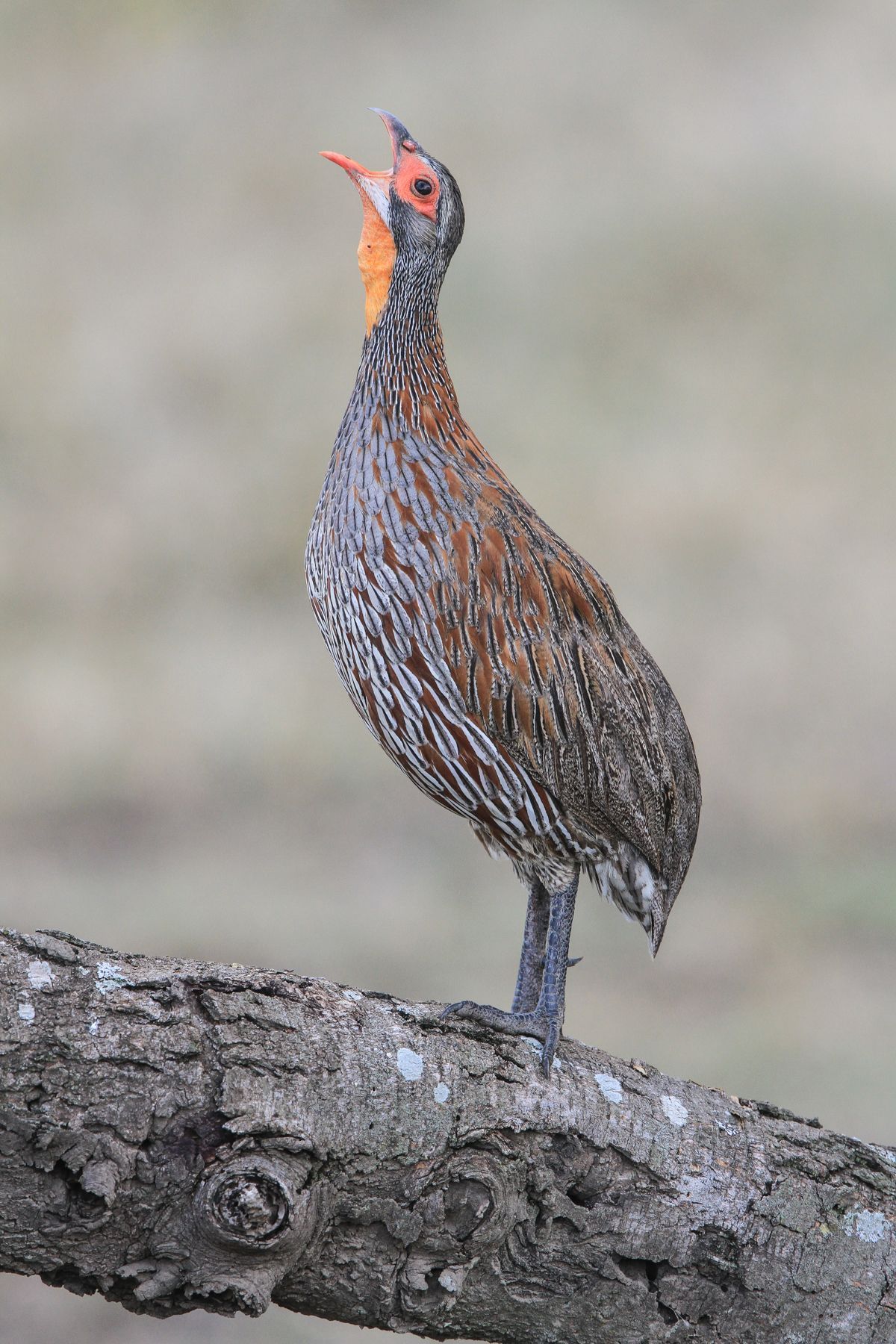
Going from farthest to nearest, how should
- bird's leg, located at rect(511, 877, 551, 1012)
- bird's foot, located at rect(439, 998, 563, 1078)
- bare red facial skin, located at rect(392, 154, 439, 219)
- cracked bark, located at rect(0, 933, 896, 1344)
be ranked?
bird's leg, located at rect(511, 877, 551, 1012), bare red facial skin, located at rect(392, 154, 439, 219), bird's foot, located at rect(439, 998, 563, 1078), cracked bark, located at rect(0, 933, 896, 1344)

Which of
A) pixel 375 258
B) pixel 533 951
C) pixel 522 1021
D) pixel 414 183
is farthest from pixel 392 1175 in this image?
pixel 414 183

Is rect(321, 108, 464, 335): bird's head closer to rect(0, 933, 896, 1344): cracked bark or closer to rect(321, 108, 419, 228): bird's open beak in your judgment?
rect(321, 108, 419, 228): bird's open beak

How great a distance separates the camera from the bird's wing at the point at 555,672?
3064mm

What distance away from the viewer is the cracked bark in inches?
95.0

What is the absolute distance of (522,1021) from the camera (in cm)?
303

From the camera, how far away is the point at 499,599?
10.1 ft

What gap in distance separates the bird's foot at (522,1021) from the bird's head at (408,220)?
1.42 meters

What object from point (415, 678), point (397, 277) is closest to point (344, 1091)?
point (415, 678)

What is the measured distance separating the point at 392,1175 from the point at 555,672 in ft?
3.41

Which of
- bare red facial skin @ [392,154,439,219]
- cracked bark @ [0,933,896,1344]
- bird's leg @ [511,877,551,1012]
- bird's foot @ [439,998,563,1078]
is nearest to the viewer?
cracked bark @ [0,933,896,1344]

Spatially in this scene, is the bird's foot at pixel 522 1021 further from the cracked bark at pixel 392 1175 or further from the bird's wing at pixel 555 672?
the bird's wing at pixel 555 672

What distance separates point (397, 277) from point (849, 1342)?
2.28 meters

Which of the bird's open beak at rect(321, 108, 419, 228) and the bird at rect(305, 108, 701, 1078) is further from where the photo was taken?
the bird's open beak at rect(321, 108, 419, 228)

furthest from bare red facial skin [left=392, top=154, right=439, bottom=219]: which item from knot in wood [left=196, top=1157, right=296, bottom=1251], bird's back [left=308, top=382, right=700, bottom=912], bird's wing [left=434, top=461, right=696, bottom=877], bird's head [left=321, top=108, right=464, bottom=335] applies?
knot in wood [left=196, top=1157, right=296, bottom=1251]
